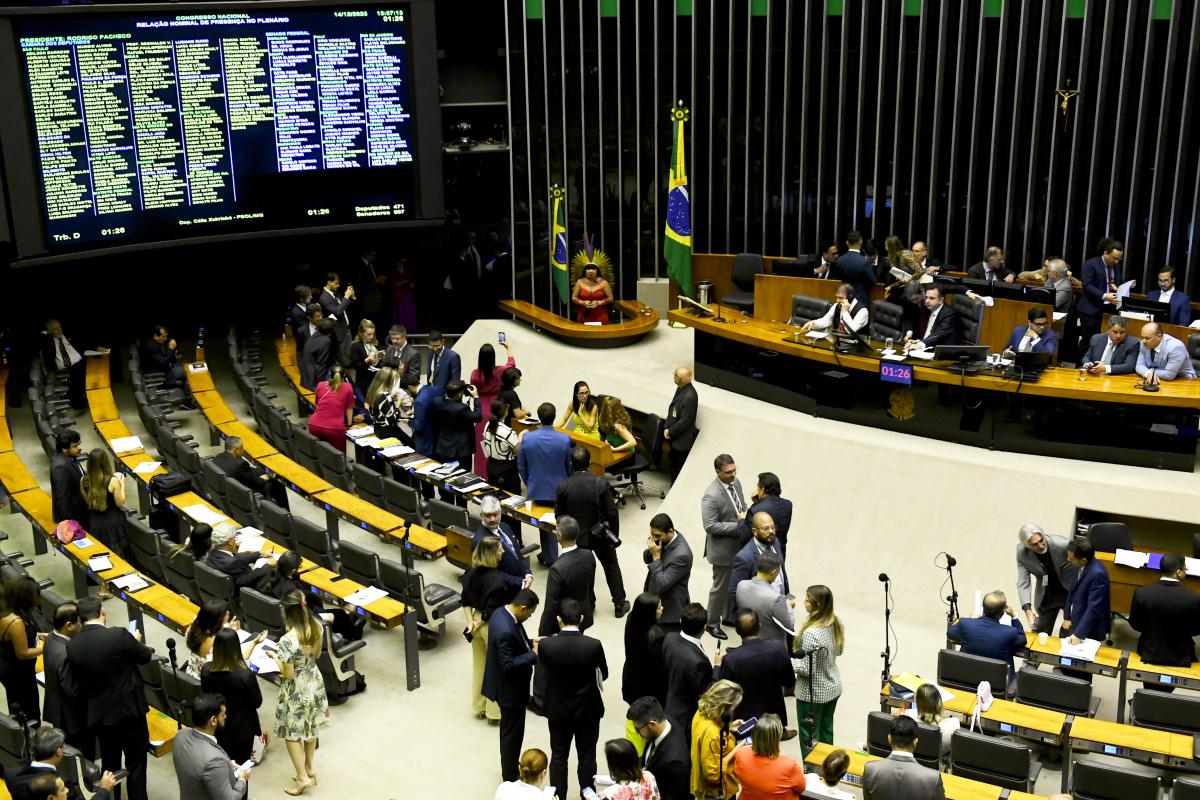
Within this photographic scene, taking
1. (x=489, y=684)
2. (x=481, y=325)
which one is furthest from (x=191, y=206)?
(x=489, y=684)

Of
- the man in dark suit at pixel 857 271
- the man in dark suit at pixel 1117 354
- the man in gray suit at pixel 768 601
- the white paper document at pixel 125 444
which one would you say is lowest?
the white paper document at pixel 125 444

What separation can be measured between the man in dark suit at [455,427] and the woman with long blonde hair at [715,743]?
16.8 ft

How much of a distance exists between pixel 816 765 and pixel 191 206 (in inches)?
383

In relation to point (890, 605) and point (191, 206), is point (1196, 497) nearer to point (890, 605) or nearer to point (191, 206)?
point (890, 605)

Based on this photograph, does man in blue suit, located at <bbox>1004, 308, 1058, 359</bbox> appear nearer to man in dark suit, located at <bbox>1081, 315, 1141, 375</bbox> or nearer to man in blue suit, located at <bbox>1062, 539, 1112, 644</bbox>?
man in dark suit, located at <bbox>1081, 315, 1141, 375</bbox>

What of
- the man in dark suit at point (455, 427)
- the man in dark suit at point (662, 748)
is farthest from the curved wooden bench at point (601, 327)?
the man in dark suit at point (662, 748)

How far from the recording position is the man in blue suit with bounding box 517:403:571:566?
9945mm

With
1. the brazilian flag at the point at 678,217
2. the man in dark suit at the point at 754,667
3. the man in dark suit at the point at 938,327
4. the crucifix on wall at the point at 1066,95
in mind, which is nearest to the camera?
the man in dark suit at the point at 754,667

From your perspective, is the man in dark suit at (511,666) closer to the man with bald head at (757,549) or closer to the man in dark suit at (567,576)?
the man in dark suit at (567,576)

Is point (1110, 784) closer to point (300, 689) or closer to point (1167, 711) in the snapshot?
point (1167, 711)

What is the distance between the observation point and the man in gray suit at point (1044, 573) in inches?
324

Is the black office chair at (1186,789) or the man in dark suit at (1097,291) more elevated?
the man in dark suit at (1097,291)

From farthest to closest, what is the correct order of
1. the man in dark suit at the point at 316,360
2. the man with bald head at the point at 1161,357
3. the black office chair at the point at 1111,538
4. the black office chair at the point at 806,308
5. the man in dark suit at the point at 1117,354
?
the man in dark suit at the point at 316,360, the black office chair at the point at 806,308, the man in dark suit at the point at 1117,354, the man with bald head at the point at 1161,357, the black office chair at the point at 1111,538

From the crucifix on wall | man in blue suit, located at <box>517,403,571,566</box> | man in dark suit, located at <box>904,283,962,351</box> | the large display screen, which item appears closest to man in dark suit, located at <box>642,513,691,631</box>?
man in blue suit, located at <box>517,403,571,566</box>
